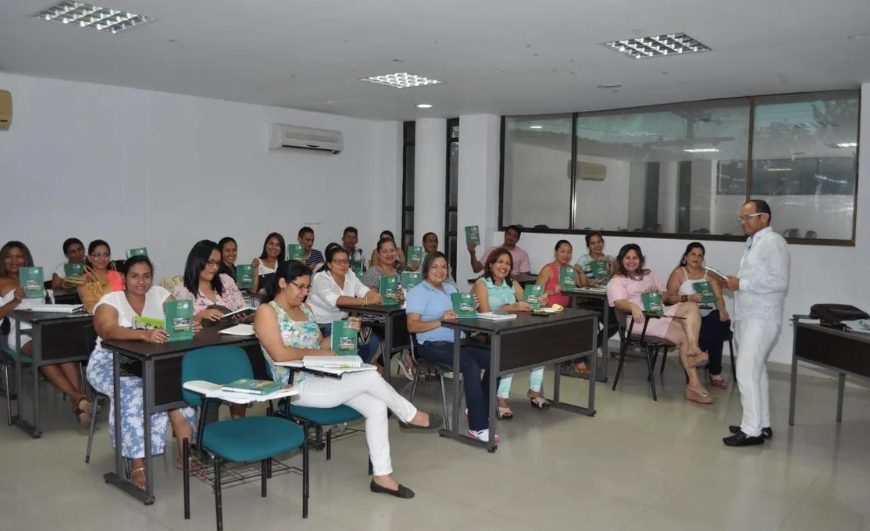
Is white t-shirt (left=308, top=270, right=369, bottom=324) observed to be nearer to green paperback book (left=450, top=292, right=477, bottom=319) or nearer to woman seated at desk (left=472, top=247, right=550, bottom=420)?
woman seated at desk (left=472, top=247, right=550, bottom=420)

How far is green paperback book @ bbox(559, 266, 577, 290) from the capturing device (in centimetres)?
601

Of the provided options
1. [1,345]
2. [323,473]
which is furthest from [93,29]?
[323,473]

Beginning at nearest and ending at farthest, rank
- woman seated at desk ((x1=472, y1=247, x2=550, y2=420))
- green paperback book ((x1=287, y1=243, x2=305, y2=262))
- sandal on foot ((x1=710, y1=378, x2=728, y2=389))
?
woman seated at desk ((x1=472, y1=247, x2=550, y2=420))
sandal on foot ((x1=710, y1=378, x2=728, y2=389))
green paperback book ((x1=287, y1=243, x2=305, y2=262))

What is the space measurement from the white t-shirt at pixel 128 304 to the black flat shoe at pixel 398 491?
1.42 meters

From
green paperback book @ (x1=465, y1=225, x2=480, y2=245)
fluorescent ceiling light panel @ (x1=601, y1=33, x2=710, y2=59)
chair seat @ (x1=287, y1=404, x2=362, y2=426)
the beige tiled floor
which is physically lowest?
the beige tiled floor

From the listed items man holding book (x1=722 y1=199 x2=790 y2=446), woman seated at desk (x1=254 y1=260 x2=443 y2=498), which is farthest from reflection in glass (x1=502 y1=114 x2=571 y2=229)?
woman seated at desk (x1=254 y1=260 x2=443 y2=498)

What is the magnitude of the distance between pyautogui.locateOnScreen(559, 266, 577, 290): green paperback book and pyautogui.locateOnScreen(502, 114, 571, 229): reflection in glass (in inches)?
92.7

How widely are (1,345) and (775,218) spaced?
21.3 ft

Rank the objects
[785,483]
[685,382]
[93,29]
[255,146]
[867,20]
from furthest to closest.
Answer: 1. [255,146]
2. [685,382]
3. [93,29]
4. [867,20]
5. [785,483]

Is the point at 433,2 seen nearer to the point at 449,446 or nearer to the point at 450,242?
the point at 449,446

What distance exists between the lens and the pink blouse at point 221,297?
14.0 feet

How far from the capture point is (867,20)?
413 centimetres

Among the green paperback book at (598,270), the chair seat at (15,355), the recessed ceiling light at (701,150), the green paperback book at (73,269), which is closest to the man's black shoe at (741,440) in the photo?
the green paperback book at (598,270)

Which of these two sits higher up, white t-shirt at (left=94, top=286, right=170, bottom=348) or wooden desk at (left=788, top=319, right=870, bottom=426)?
white t-shirt at (left=94, top=286, right=170, bottom=348)
